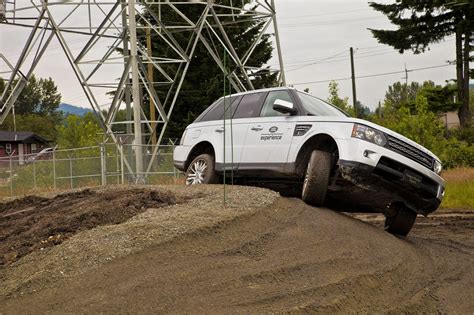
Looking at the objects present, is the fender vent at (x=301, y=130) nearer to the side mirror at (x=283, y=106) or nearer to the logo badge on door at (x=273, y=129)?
the side mirror at (x=283, y=106)

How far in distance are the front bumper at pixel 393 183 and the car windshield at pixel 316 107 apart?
154 cm

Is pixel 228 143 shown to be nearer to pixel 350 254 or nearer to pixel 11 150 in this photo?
pixel 350 254

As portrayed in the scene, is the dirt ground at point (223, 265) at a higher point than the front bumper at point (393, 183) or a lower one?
lower

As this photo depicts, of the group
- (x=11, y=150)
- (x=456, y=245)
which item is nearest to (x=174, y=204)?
(x=456, y=245)

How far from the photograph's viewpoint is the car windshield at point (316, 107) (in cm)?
1112

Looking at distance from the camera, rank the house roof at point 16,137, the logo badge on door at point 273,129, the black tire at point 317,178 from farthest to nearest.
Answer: the house roof at point 16,137, the logo badge on door at point 273,129, the black tire at point 317,178

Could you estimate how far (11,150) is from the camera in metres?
83.4

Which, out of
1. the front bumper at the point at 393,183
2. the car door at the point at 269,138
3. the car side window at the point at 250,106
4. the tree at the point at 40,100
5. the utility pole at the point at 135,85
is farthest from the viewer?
the tree at the point at 40,100

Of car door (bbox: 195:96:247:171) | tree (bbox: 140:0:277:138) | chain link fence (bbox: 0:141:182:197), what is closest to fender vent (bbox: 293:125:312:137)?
car door (bbox: 195:96:247:171)

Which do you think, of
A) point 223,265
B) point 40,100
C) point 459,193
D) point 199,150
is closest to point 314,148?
point 199,150

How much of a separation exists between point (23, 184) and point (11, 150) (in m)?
57.7

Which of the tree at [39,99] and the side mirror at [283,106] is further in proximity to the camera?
the tree at [39,99]

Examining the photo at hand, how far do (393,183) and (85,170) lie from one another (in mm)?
18330

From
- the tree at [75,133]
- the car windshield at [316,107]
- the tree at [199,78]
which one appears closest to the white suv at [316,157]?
the car windshield at [316,107]
